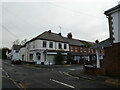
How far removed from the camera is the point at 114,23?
51.8 ft

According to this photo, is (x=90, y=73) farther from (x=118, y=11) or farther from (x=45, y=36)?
(x=45, y=36)

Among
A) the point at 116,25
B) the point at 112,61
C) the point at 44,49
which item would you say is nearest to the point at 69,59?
the point at 44,49

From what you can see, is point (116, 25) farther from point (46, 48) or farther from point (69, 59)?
point (69, 59)

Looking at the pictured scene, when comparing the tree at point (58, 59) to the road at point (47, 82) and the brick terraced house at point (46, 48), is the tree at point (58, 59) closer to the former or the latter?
the brick terraced house at point (46, 48)

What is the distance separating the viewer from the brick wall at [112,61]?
46.2ft

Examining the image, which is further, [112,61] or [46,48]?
[46,48]

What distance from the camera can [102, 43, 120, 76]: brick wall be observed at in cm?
1409

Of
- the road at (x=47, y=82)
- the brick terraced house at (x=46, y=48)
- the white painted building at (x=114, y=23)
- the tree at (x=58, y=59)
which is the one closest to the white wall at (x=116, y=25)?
the white painted building at (x=114, y=23)

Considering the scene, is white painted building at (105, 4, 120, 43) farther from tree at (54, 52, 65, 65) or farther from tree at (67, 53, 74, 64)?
tree at (67, 53, 74, 64)

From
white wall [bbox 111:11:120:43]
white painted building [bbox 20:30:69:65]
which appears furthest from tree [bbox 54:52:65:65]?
white wall [bbox 111:11:120:43]

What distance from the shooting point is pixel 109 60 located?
49.3 feet

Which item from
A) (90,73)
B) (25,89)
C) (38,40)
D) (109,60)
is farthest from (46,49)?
(25,89)

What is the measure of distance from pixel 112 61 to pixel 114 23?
3987mm

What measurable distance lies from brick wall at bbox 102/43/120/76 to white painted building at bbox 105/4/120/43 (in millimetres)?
1141
